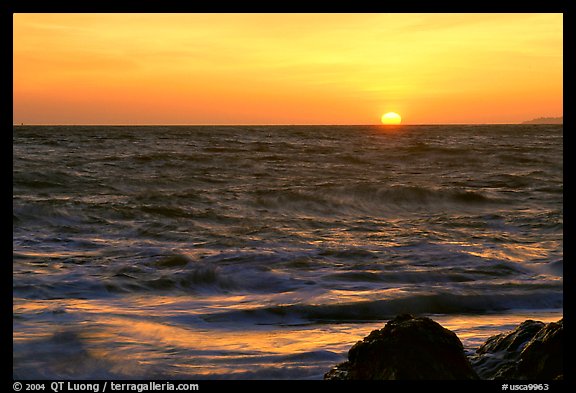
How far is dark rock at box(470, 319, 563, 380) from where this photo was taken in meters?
3.48

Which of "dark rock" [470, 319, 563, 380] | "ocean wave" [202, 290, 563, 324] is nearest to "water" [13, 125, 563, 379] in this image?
"ocean wave" [202, 290, 563, 324]

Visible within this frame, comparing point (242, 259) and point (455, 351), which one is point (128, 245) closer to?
point (242, 259)

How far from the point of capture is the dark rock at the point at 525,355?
3477mm

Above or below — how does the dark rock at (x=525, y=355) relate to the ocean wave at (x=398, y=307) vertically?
above

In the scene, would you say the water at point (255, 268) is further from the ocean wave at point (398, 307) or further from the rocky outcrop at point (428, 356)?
the rocky outcrop at point (428, 356)

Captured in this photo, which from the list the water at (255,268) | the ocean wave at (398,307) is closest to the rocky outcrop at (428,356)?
the water at (255,268)

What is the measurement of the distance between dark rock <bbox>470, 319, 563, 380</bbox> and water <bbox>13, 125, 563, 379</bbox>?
2.54 ft

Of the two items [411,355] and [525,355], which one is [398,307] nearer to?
[525,355]

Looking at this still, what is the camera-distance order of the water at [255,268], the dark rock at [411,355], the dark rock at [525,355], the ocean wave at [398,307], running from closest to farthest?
1. the dark rock at [411,355]
2. the dark rock at [525,355]
3. the water at [255,268]
4. the ocean wave at [398,307]

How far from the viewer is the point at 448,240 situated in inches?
424

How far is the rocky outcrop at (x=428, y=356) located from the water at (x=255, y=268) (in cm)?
86

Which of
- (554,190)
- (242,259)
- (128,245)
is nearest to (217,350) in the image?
(242,259)

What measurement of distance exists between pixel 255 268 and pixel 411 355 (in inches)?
200
